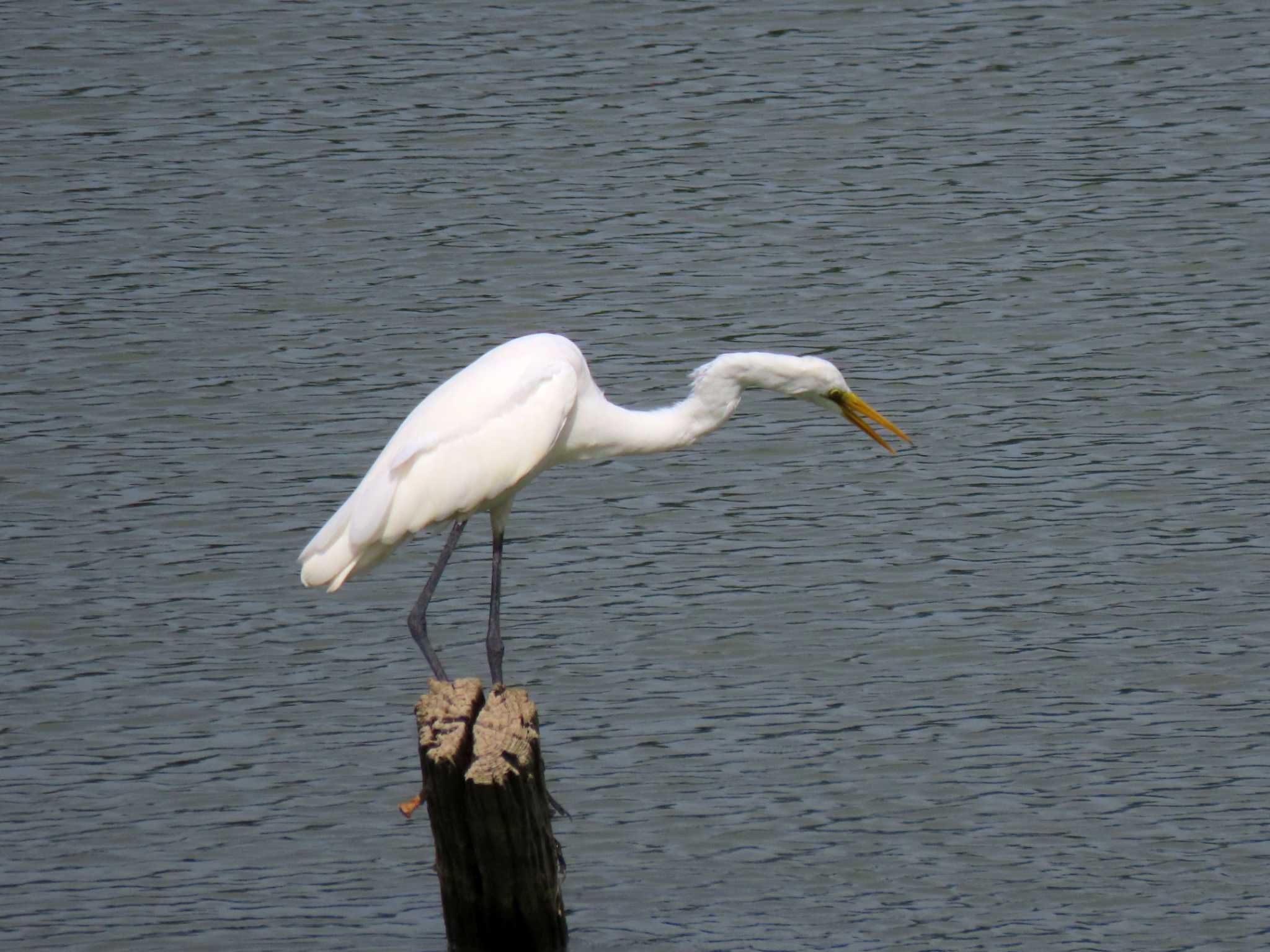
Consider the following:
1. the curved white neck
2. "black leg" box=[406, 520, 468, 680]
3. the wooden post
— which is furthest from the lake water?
the curved white neck

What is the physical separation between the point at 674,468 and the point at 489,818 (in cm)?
704

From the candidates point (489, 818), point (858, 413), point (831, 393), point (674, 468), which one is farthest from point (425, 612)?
point (674, 468)

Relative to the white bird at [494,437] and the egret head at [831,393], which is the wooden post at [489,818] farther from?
the egret head at [831,393]

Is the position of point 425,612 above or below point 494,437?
below

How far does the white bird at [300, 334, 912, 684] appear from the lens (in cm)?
841

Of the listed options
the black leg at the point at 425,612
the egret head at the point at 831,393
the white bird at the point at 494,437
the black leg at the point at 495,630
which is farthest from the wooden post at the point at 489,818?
the egret head at the point at 831,393

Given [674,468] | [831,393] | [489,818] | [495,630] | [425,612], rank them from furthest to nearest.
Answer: [674,468], [831,393], [495,630], [425,612], [489,818]

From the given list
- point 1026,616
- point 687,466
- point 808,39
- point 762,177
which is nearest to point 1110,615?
point 1026,616

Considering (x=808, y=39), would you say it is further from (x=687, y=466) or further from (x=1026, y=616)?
(x=1026, y=616)

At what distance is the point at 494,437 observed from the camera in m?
8.50

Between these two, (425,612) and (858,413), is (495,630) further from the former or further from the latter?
(858,413)

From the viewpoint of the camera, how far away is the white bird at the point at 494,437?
841 centimetres

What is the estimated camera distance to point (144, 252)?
18.1 meters

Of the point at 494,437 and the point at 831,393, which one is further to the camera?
the point at 831,393
